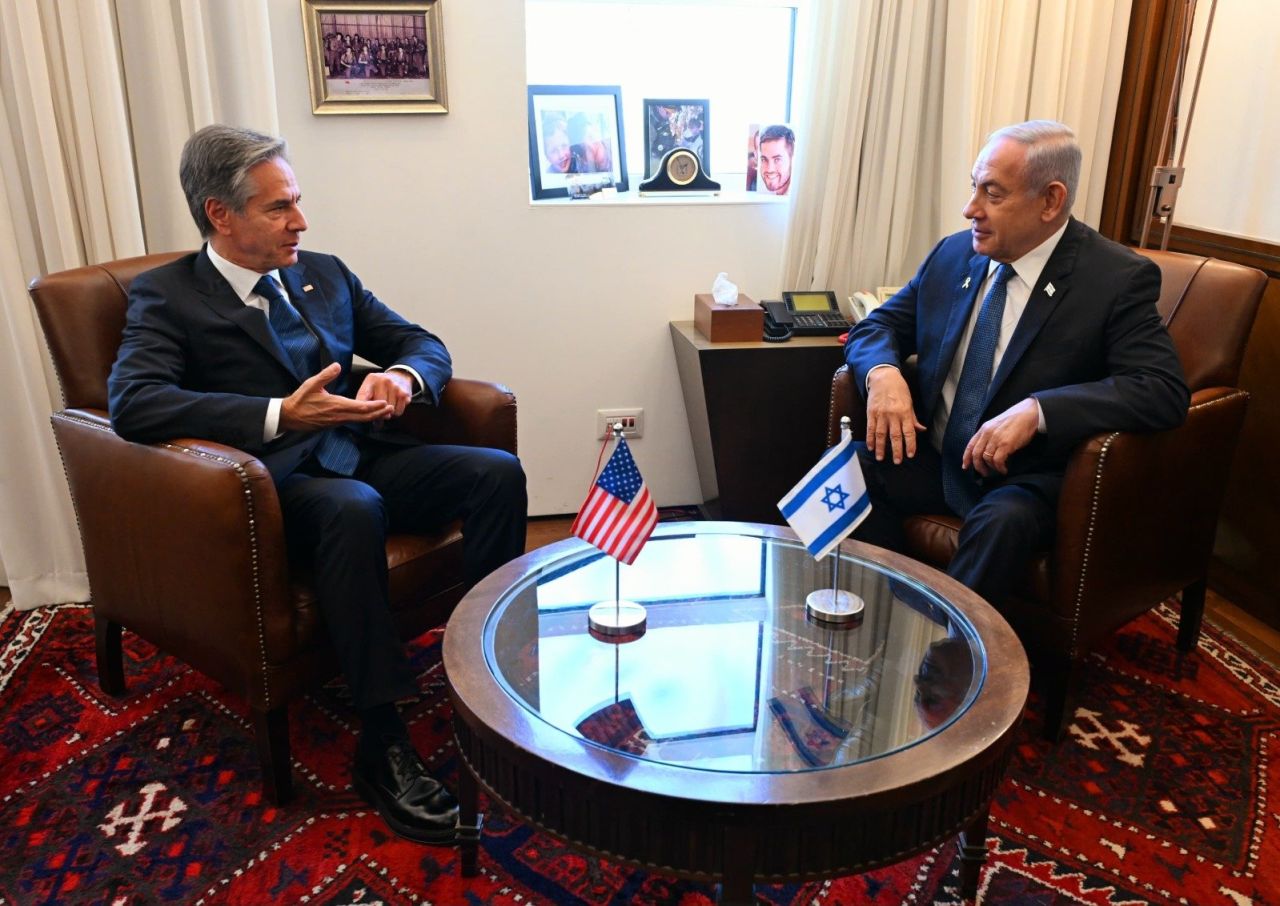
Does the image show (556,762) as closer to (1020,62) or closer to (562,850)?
(562,850)

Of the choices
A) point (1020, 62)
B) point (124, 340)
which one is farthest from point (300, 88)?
point (1020, 62)

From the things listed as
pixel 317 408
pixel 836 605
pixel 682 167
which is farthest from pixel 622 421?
pixel 836 605

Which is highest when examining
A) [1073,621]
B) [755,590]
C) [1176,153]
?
[1176,153]

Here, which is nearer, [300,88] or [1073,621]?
[1073,621]

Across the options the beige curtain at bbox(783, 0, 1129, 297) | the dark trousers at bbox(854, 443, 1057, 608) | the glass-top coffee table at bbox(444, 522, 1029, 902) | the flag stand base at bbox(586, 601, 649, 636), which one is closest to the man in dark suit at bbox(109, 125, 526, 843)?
the glass-top coffee table at bbox(444, 522, 1029, 902)

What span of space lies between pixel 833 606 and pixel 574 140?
205 cm

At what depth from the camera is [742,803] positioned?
4.31ft

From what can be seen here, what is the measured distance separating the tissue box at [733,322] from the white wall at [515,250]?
A: 0.91ft

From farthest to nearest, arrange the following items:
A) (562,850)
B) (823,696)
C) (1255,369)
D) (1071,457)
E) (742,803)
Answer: (1255,369) → (1071,457) → (562,850) → (823,696) → (742,803)

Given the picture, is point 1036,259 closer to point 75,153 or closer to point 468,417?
point 468,417

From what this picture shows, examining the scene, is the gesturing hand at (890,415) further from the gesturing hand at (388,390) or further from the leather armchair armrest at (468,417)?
the gesturing hand at (388,390)

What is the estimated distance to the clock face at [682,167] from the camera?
134 inches

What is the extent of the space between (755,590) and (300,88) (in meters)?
2.04

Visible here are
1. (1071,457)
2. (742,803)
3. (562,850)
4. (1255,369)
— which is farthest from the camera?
(1255,369)
